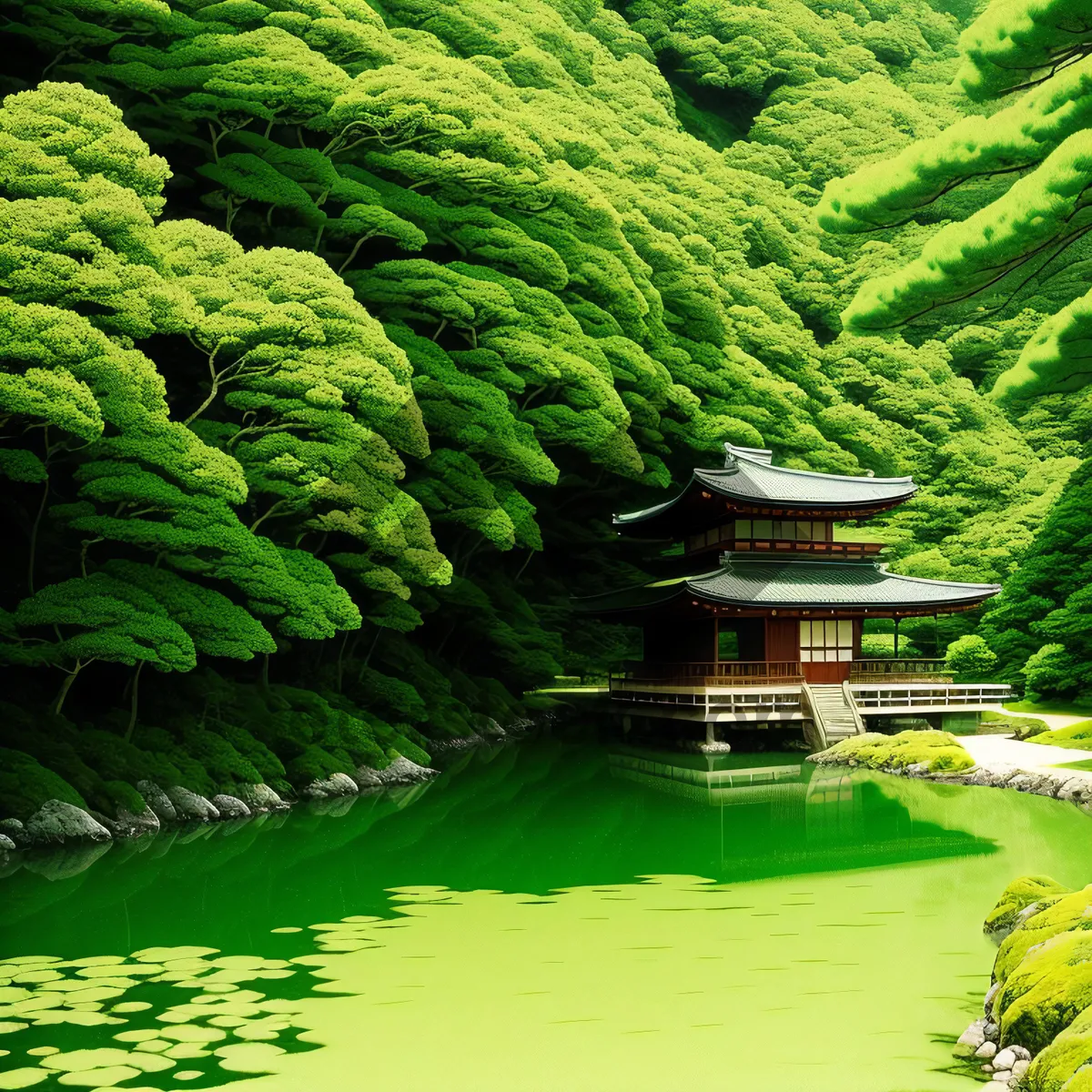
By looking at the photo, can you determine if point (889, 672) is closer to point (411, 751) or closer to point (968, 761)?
point (968, 761)

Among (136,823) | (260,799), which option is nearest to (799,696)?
(260,799)

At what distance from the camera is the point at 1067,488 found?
2706 centimetres

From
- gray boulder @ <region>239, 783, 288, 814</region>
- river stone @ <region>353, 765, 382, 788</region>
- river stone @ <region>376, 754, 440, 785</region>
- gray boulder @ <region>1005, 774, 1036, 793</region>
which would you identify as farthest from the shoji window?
gray boulder @ <region>239, 783, 288, 814</region>

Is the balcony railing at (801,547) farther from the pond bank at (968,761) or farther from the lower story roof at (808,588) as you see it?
the pond bank at (968,761)

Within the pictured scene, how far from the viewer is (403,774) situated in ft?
61.8

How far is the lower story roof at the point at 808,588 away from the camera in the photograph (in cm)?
2436

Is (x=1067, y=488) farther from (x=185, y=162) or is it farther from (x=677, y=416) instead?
(x=185, y=162)

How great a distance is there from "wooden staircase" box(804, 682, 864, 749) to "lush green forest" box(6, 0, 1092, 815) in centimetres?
527

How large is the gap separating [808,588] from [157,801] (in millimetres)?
15568

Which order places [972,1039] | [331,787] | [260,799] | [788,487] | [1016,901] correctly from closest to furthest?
[972,1039] → [1016,901] → [260,799] → [331,787] → [788,487]

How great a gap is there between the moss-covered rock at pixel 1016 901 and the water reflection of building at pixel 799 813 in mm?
3275

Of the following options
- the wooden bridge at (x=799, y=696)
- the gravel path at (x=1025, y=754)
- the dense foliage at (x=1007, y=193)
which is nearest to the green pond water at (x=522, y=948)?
the gravel path at (x=1025, y=754)

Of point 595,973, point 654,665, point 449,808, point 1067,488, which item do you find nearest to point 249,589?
point 449,808

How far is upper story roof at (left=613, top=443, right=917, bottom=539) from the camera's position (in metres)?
25.6
